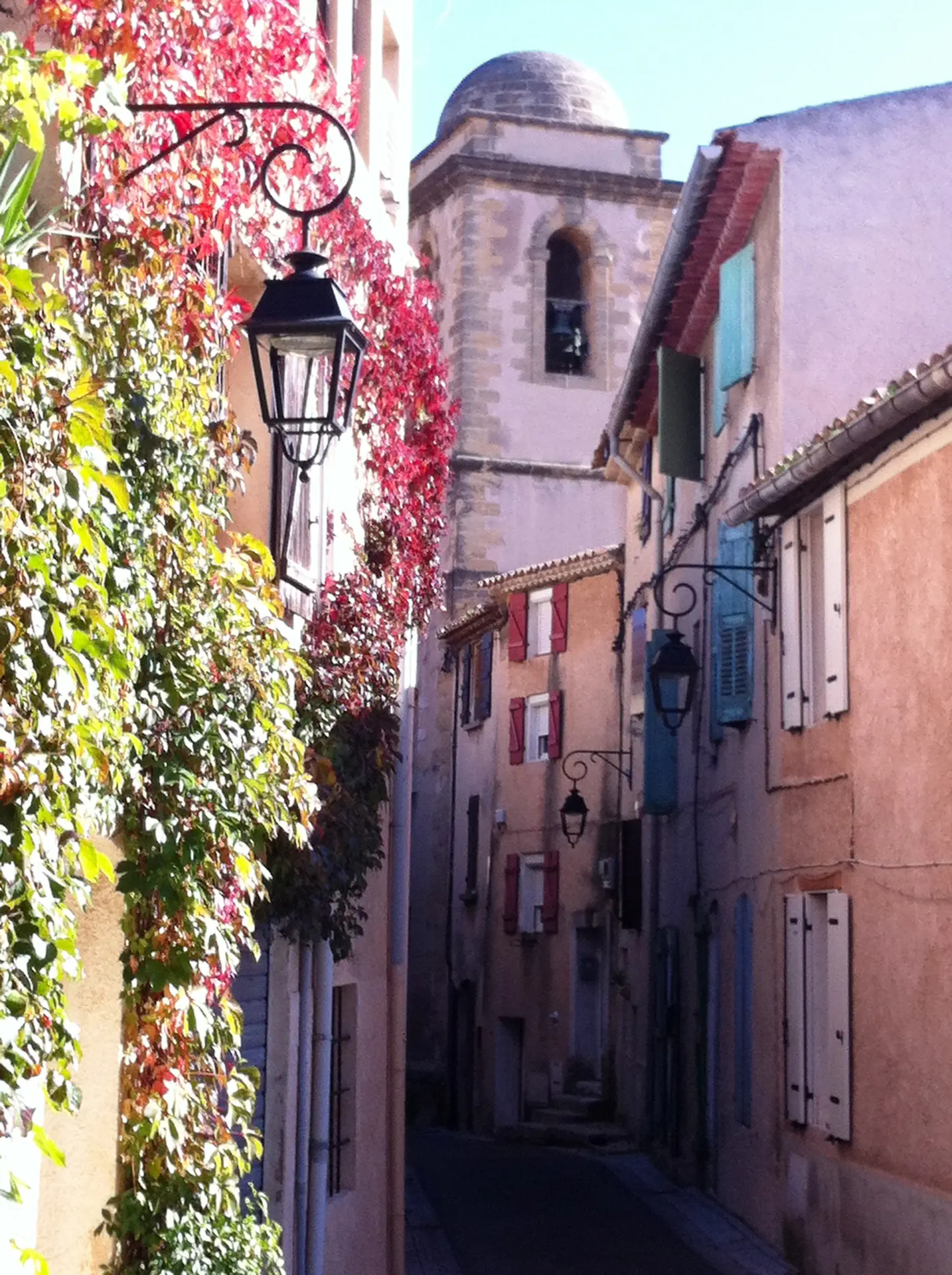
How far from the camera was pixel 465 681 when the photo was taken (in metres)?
29.9

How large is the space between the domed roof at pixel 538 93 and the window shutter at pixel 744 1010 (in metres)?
19.7

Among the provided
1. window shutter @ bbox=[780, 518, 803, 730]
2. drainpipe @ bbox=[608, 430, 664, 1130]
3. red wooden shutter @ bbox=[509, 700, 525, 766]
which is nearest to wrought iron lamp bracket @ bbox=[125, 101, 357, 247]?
window shutter @ bbox=[780, 518, 803, 730]

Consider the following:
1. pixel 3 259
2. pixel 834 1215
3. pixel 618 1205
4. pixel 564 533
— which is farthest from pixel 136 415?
pixel 564 533

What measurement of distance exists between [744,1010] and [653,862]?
586 cm

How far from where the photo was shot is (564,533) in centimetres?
2967

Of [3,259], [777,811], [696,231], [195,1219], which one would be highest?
[696,231]

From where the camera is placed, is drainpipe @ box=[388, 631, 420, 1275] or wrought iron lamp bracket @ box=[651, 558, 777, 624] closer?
drainpipe @ box=[388, 631, 420, 1275]

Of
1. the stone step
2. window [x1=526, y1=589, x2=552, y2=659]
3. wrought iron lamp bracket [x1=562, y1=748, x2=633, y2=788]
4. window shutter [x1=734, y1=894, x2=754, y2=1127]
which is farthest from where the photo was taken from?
window [x1=526, y1=589, x2=552, y2=659]

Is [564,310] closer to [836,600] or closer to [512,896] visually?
[512,896]

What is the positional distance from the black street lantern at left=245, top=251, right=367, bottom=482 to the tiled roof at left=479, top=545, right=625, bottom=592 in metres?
17.5

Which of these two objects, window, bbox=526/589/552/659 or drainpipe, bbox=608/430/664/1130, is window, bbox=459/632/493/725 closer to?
window, bbox=526/589/552/659

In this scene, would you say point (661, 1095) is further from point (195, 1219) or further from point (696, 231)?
point (195, 1219)

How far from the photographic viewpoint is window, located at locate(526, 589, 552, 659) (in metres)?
26.3

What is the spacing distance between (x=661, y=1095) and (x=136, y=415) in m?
14.8
